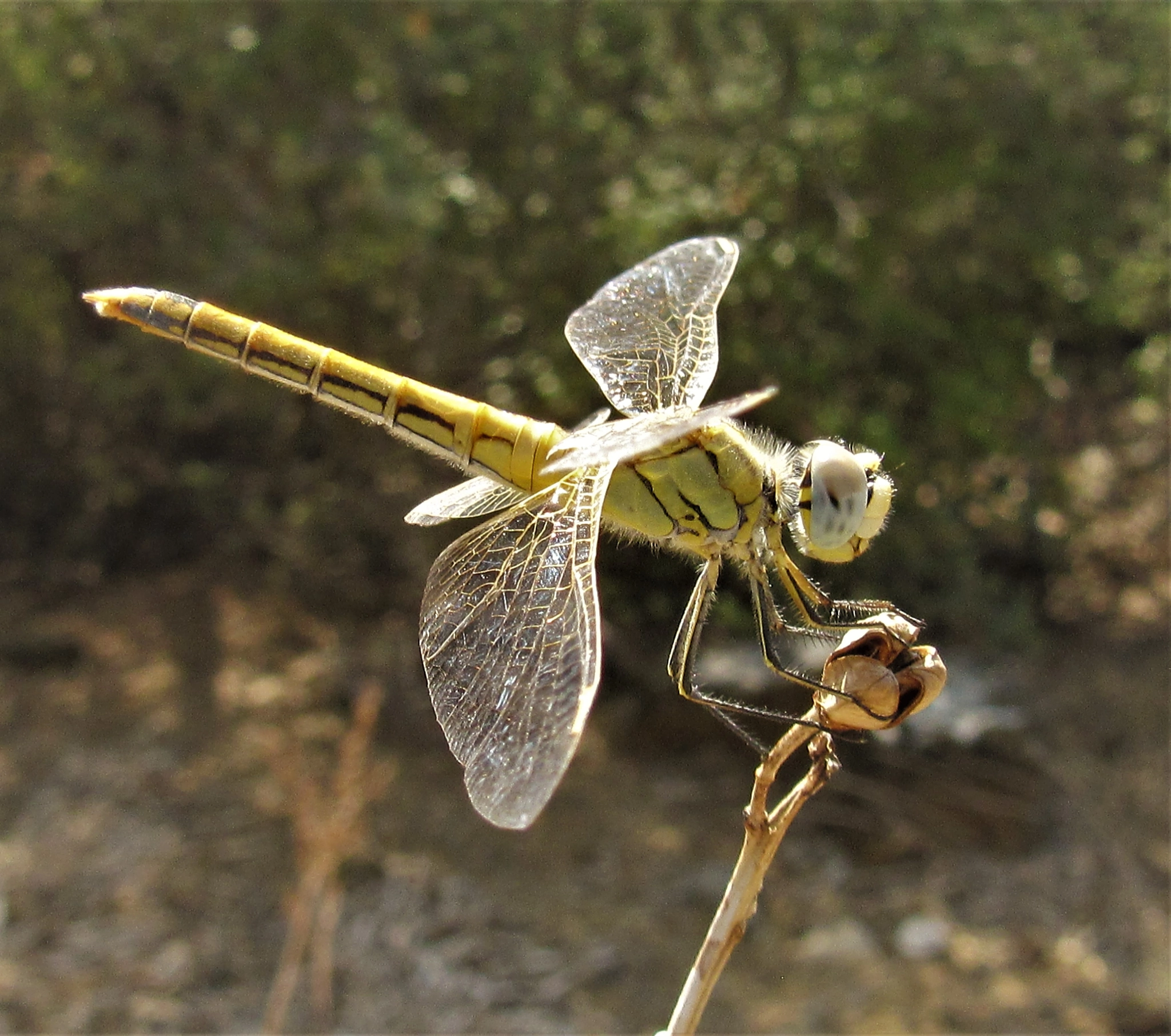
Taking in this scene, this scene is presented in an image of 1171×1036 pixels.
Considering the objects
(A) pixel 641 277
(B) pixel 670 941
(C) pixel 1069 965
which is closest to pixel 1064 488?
(C) pixel 1069 965

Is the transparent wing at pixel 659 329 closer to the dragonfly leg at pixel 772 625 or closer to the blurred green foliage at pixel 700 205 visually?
the dragonfly leg at pixel 772 625

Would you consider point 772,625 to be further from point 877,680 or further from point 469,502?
point 877,680

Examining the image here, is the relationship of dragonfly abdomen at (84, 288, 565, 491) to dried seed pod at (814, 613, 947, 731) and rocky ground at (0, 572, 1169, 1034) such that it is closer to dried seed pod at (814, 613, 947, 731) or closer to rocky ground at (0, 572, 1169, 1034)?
dried seed pod at (814, 613, 947, 731)

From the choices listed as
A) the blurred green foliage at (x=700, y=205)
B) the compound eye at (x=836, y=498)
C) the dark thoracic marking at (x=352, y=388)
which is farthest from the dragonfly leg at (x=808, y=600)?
the blurred green foliage at (x=700, y=205)

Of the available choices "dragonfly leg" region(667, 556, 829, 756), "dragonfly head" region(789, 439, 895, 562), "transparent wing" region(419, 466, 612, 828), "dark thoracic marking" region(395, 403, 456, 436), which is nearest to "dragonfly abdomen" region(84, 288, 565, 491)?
"dark thoracic marking" region(395, 403, 456, 436)

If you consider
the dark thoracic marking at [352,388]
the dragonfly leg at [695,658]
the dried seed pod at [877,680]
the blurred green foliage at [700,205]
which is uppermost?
the blurred green foliage at [700,205]

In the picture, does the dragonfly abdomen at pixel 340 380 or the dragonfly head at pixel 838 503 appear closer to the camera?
Result: the dragonfly head at pixel 838 503

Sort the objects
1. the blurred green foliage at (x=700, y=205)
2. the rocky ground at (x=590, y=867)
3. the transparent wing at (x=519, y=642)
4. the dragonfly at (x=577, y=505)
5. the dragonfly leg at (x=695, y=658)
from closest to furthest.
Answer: the transparent wing at (x=519, y=642) → the dragonfly at (x=577, y=505) → the dragonfly leg at (x=695, y=658) → the rocky ground at (x=590, y=867) → the blurred green foliage at (x=700, y=205)
